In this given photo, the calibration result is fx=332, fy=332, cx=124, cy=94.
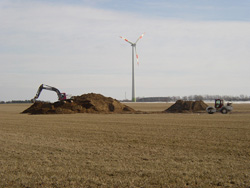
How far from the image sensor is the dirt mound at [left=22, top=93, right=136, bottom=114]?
148ft

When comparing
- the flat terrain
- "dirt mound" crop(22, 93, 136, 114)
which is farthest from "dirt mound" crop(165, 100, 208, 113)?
the flat terrain

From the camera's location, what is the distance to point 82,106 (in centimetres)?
4734

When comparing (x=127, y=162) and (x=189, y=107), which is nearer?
(x=127, y=162)

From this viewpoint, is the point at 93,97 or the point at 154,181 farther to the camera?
the point at 93,97

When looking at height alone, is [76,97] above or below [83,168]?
above

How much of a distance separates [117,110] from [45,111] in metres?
10.3

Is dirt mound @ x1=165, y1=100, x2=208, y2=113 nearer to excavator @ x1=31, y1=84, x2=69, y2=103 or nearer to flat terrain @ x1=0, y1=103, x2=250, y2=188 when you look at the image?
excavator @ x1=31, y1=84, x2=69, y2=103

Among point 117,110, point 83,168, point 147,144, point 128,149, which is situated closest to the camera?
point 83,168

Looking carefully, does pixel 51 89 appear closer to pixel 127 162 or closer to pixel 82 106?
pixel 82 106

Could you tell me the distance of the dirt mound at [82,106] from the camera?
4497cm

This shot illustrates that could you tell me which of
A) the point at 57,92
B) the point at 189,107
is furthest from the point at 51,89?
the point at 189,107

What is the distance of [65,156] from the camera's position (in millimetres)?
12555

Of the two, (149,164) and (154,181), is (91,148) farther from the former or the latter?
(154,181)

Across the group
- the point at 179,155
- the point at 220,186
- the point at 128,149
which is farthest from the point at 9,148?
the point at 220,186
